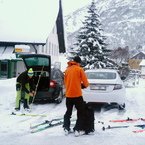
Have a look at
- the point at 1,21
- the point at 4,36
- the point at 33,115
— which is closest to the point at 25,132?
the point at 33,115

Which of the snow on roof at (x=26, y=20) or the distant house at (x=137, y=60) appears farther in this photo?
the distant house at (x=137, y=60)

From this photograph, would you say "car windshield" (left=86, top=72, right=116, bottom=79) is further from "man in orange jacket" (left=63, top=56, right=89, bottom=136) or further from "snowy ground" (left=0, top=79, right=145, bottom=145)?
"man in orange jacket" (left=63, top=56, right=89, bottom=136)

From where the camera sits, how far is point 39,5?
24281mm

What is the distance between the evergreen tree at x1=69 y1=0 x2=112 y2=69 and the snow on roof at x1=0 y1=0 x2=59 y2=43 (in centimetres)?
414

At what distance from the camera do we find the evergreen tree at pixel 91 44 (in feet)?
82.9

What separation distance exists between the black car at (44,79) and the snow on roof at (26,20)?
998cm

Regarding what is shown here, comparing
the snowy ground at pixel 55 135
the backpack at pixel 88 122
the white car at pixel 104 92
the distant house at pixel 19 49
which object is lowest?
the snowy ground at pixel 55 135

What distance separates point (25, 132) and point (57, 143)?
3.78 ft

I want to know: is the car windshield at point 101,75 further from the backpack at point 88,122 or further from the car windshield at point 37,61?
the backpack at point 88,122

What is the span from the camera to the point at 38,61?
867cm

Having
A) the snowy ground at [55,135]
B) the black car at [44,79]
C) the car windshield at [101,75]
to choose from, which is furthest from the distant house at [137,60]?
the snowy ground at [55,135]

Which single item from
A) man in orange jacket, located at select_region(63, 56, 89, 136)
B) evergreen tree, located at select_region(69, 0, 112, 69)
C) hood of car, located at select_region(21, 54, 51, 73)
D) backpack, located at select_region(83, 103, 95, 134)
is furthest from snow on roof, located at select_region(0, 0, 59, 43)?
backpack, located at select_region(83, 103, 95, 134)

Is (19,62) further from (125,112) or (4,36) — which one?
(125,112)

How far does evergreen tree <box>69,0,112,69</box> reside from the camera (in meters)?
25.3
